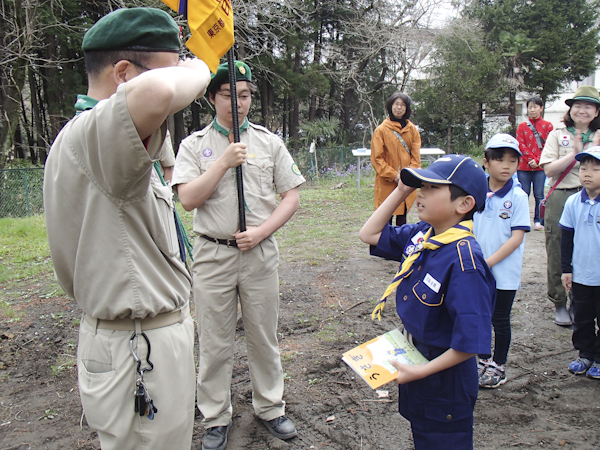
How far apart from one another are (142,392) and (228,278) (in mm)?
1299

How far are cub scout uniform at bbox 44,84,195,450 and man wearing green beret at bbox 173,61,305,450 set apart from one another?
1083 mm

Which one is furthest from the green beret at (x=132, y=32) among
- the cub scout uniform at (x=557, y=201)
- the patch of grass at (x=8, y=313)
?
the patch of grass at (x=8, y=313)

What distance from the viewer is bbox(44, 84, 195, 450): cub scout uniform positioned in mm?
1404

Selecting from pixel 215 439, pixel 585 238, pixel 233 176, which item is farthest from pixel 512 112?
pixel 215 439

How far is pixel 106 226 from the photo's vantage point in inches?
57.4

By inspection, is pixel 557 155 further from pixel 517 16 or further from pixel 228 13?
pixel 517 16

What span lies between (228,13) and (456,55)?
2228 centimetres

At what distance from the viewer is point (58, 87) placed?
14.6 m

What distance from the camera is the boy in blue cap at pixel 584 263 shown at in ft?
11.2

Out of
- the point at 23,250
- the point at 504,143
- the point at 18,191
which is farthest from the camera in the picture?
the point at 18,191

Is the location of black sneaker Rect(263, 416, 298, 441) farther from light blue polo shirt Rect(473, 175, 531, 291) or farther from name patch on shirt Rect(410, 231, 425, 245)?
light blue polo shirt Rect(473, 175, 531, 291)

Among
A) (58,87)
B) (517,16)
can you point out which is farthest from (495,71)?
(58,87)

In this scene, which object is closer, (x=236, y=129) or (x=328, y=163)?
(x=236, y=129)

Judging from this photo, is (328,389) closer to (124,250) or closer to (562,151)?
(124,250)
